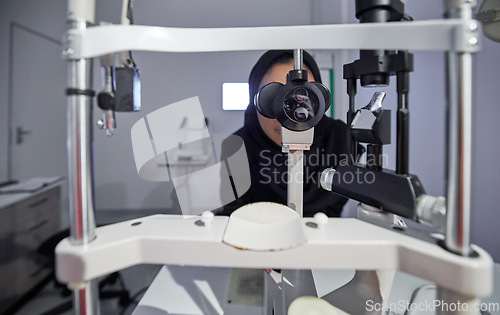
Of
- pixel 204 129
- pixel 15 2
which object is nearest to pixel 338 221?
pixel 204 129

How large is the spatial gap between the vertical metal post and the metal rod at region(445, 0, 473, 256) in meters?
0.40

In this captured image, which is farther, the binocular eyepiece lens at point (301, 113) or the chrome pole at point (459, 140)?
the binocular eyepiece lens at point (301, 113)

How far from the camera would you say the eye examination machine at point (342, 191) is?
25 centimetres

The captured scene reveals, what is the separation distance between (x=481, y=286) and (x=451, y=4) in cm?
29

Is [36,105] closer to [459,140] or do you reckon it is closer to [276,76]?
[276,76]

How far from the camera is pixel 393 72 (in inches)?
13.3

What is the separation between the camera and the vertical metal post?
283mm

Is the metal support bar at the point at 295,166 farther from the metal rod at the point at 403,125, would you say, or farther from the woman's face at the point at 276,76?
the woman's face at the point at 276,76

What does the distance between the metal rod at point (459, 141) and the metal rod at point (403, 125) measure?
6 cm

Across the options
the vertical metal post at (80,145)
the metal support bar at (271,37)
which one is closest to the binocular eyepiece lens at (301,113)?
the metal support bar at (271,37)

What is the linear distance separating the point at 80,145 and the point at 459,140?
1.34 feet

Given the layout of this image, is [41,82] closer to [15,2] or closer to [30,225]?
[15,2]

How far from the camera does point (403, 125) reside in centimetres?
31

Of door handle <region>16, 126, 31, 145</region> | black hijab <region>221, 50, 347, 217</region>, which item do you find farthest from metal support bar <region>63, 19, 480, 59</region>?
door handle <region>16, 126, 31, 145</region>
